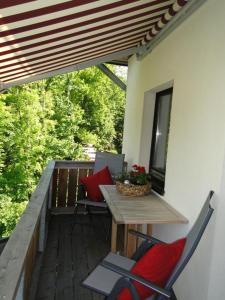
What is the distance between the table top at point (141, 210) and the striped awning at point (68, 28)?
1.78 meters

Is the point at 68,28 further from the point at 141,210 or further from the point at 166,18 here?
the point at 141,210

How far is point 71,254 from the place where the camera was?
12.1ft

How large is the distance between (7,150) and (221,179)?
10105mm

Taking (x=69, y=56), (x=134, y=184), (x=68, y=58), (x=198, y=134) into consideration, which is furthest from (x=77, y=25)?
(x=134, y=184)

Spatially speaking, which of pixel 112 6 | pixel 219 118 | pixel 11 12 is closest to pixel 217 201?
pixel 219 118

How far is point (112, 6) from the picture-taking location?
2.58 m

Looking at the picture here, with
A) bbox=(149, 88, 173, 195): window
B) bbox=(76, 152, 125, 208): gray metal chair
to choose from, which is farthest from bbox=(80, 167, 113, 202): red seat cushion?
bbox=(149, 88, 173, 195): window

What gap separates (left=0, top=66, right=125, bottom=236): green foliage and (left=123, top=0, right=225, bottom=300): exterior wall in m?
7.36

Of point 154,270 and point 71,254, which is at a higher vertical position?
point 154,270

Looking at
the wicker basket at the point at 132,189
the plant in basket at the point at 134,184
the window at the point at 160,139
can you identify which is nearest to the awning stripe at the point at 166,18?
the window at the point at 160,139

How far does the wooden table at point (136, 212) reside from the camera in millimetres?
2600

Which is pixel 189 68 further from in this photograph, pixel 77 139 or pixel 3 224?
pixel 77 139

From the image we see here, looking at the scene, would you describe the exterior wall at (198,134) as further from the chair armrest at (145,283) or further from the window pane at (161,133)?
the chair armrest at (145,283)

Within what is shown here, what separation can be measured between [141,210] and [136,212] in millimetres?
106
